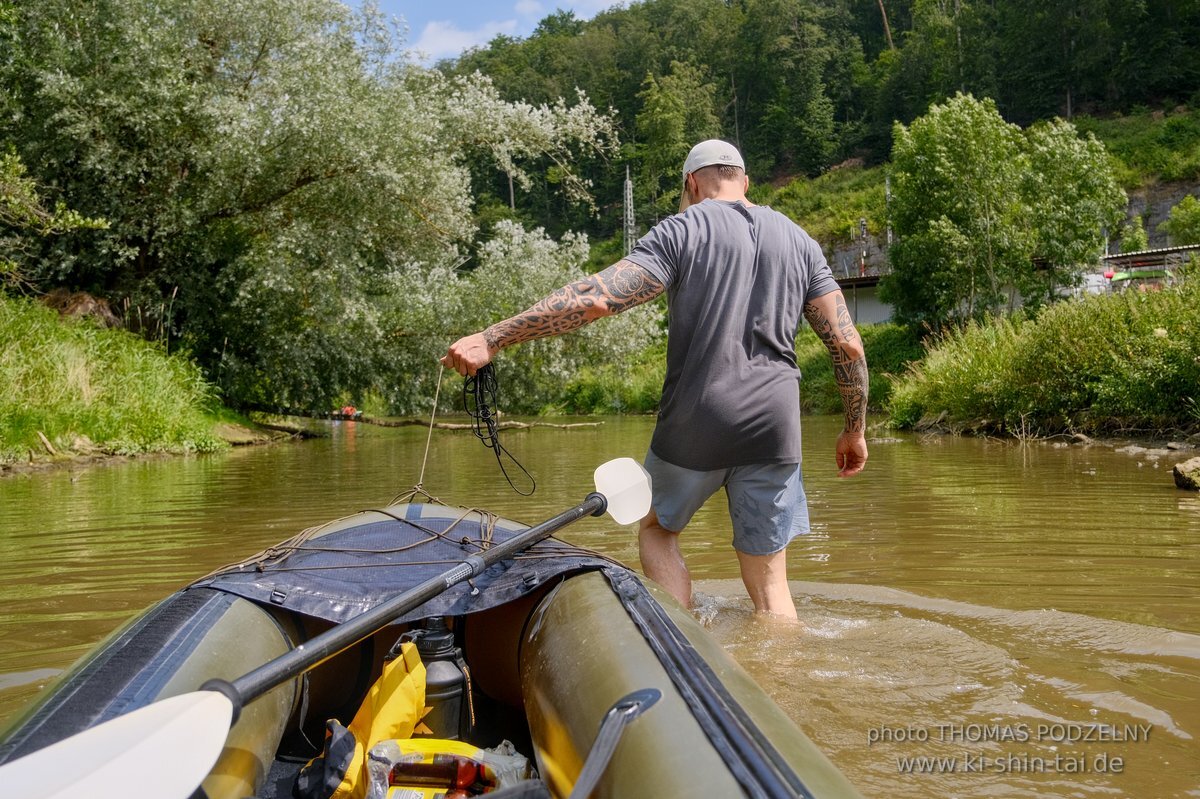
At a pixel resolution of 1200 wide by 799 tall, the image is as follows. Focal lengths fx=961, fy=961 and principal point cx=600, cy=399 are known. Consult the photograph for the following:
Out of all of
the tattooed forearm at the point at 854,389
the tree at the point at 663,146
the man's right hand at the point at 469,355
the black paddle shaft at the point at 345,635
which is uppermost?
the tree at the point at 663,146

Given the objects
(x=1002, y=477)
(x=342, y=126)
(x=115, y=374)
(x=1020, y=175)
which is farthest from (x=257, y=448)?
(x=1020, y=175)

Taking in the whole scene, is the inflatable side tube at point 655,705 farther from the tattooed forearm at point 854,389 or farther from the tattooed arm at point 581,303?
the tattooed forearm at point 854,389

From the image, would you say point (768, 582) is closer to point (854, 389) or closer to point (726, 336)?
point (854, 389)

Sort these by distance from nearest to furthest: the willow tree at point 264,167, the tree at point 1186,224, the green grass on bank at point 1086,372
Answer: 1. the green grass on bank at point 1086,372
2. the willow tree at point 264,167
3. the tree at point 1186,224

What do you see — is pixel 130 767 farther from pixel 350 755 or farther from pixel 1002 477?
pixel 1002 477

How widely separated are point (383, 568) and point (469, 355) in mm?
688

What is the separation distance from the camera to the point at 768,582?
350 cm

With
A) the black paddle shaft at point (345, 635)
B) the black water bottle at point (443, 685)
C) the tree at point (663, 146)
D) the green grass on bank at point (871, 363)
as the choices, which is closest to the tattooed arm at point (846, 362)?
the black paddle shaft at point (345, 635)

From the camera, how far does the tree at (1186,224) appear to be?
2989 centimetres

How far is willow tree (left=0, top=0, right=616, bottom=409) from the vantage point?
1384cm

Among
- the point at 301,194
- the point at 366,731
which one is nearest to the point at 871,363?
the point at 301,194

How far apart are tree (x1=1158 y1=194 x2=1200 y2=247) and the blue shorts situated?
31.8 metres

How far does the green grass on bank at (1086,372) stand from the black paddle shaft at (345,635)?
10.7 m

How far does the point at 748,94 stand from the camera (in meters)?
81.4
